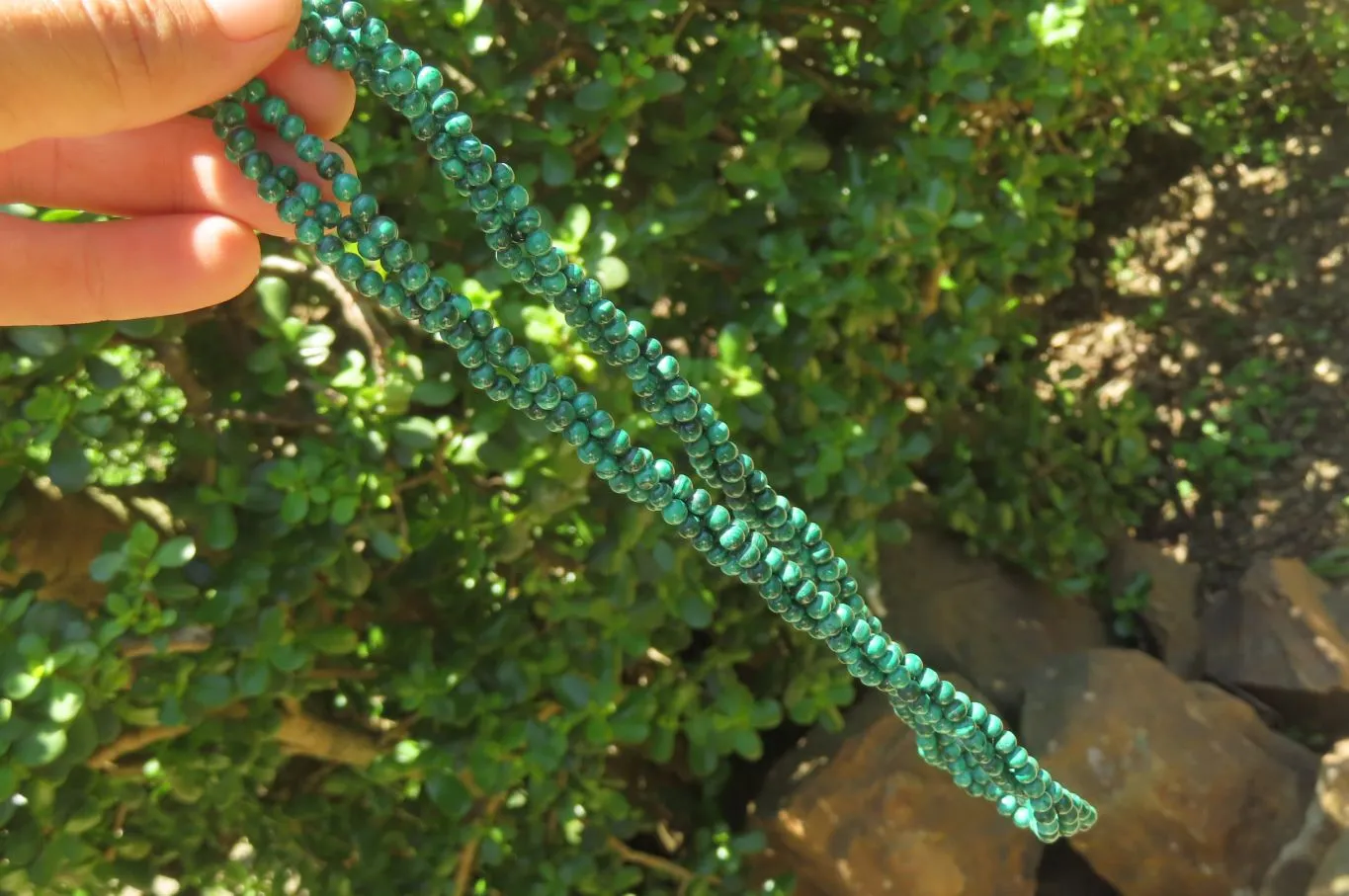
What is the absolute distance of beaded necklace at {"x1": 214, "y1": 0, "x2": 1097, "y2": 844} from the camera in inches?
35.4

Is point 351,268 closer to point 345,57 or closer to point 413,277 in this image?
point 413,277

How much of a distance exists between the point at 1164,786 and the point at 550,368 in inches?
76.4

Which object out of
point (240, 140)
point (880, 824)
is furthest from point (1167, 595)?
point (240, 140)

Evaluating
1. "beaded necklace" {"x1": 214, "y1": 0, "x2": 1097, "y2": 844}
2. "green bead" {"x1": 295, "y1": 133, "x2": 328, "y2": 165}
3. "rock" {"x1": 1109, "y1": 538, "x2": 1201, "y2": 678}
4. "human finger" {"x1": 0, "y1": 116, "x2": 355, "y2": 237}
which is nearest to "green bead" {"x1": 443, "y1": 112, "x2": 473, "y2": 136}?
"beaded necklace" {"x1": 214, "y1": 0, "x2": 1097, "y2": 844}

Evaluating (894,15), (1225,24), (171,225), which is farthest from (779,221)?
(1225,24)

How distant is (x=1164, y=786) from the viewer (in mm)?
2334

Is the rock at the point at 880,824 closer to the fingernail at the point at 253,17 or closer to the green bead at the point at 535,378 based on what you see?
the green bead at the point at 535,378

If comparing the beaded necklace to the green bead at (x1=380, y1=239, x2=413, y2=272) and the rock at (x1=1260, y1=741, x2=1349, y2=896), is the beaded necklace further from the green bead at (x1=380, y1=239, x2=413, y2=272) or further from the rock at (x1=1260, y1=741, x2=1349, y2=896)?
the rock at (x1=1260, y1=741, x2=1349, y2=896)

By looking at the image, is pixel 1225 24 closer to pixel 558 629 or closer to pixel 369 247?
pixel 558 629

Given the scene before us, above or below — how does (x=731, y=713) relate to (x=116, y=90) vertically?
below

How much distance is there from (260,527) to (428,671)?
363 mm

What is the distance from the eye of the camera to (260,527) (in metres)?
1.63

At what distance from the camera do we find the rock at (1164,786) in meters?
2.33

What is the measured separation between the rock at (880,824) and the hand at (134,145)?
1638mm
